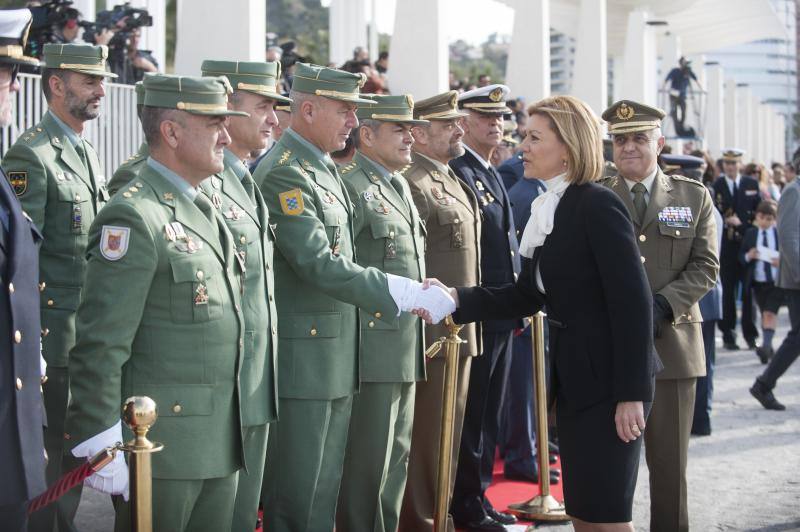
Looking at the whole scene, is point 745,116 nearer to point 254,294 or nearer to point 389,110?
point 389,110

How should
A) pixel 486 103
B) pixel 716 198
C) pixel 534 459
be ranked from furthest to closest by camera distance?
pixel 716 198 < pixel 534 459 < pixel 486 103

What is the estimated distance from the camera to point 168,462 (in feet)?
12.6

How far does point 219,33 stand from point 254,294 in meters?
4.17

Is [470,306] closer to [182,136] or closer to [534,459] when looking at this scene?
A: [182,136]

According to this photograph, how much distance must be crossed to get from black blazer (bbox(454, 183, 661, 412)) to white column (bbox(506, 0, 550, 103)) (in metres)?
11.1

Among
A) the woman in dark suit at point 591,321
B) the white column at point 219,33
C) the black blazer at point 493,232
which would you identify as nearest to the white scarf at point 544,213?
the woman in dark suit at point 591,321

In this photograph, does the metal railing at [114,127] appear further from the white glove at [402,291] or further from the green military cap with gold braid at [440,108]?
the white glove at [402,291]

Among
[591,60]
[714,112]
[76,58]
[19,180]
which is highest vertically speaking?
[714,112]

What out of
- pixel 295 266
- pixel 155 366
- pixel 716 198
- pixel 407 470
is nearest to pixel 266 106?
pixel 295 266

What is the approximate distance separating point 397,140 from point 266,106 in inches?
40.5

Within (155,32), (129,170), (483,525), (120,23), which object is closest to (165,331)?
(129,170)

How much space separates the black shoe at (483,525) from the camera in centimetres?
630

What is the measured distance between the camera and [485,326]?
6477mm

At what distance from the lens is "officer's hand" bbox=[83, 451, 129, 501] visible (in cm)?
361
